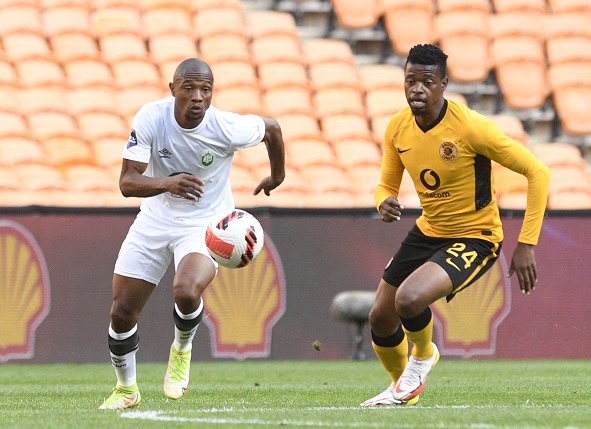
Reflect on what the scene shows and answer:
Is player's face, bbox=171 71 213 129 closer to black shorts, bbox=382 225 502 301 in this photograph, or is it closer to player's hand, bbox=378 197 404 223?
player's hand, bbox=378 197 404 223

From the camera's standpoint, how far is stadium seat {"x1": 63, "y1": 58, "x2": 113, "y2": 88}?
51.0ft

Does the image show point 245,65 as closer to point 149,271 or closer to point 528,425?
point 149,271

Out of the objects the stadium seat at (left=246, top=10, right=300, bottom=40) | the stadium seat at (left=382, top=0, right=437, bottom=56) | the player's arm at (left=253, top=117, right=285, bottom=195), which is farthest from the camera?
the stadium seat at (left=382, top=0, right=437, bottom=56)

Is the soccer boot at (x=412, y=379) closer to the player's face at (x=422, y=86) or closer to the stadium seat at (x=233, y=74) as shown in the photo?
the player's face at (x=422, y=86)

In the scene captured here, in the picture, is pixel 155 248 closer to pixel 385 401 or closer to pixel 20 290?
pixel 385 401

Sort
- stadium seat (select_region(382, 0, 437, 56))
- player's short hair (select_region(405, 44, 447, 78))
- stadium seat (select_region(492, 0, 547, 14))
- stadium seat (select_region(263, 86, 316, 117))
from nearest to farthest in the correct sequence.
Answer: player's short hair (select_region(405, 44, 447, 78)) → stadium seat (select_region(263, 86, 316, 117)) → stadium seat (select_region(382, 0, 437, 56)) → stadium seat (select_region(492, 0, 547, 14))

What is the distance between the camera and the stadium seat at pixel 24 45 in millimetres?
15688

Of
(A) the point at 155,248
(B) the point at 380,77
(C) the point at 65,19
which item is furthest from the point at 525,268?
(C) the point at 65,19

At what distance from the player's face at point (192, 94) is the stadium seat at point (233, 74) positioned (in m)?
8.38

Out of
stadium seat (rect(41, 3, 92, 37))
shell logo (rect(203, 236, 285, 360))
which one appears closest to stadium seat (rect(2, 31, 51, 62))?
stadium seat (rect(41, 3, 92, 37))

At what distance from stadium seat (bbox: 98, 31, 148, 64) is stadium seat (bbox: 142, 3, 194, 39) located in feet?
0.82

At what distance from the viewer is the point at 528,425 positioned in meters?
5.71

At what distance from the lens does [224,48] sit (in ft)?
53.6

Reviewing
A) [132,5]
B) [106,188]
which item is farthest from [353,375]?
[132,5]
